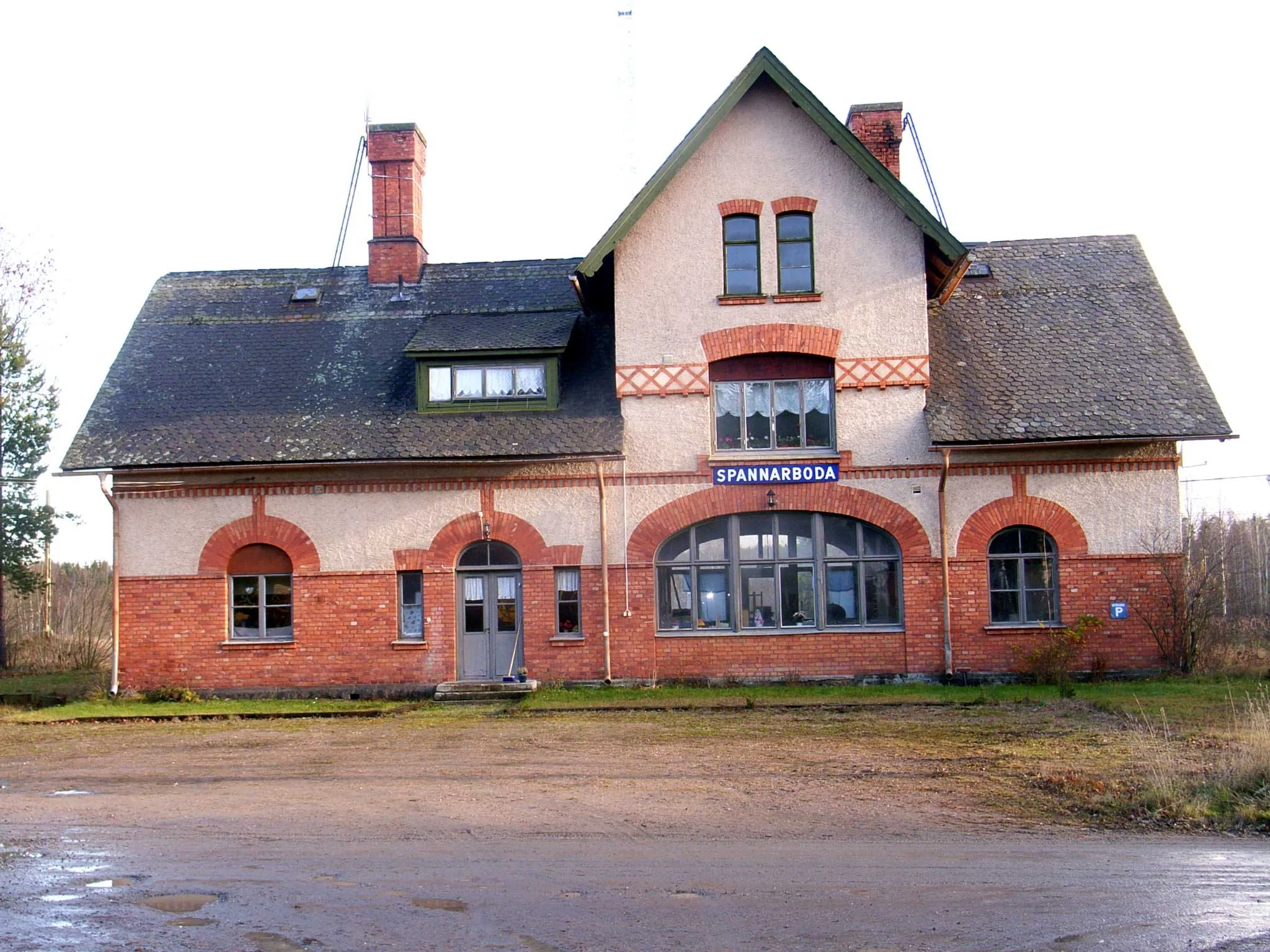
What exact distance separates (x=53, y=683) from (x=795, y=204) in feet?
Answer: 58.8

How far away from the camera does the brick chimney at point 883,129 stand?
24000 millimetres

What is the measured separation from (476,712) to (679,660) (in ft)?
12.7

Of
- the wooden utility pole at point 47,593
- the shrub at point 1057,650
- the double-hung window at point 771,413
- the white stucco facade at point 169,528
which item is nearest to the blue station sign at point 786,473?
the double-hung window at point 771,413

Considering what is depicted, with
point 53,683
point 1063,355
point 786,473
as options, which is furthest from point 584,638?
point 53,683

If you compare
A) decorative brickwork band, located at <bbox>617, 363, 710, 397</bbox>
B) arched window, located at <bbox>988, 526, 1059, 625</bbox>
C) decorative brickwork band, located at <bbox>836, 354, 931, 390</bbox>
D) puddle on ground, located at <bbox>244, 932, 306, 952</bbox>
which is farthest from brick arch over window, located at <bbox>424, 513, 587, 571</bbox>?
puddle on ground, located at <bbox>244, 932, 306, 952</bbox>

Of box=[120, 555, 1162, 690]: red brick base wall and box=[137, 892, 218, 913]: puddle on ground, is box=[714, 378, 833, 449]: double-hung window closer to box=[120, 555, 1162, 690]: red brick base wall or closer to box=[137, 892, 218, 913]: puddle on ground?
box=[120, 555, 1162, 690]: red brick base wall

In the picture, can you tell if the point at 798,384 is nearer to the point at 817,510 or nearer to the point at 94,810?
the point at 817,510

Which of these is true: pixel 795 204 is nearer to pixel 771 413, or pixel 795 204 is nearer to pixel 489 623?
pixel 771 413

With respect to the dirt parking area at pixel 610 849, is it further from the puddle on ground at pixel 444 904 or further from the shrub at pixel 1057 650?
the shrub at pixel 1057 650

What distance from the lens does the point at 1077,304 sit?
22625 mm

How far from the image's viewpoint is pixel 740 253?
21.2 meters

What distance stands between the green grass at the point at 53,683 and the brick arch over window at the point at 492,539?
22.5 feet

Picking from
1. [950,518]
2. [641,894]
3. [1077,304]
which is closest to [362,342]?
[950,518]

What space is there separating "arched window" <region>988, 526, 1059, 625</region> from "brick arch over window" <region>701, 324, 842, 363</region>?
4245 millimetres
